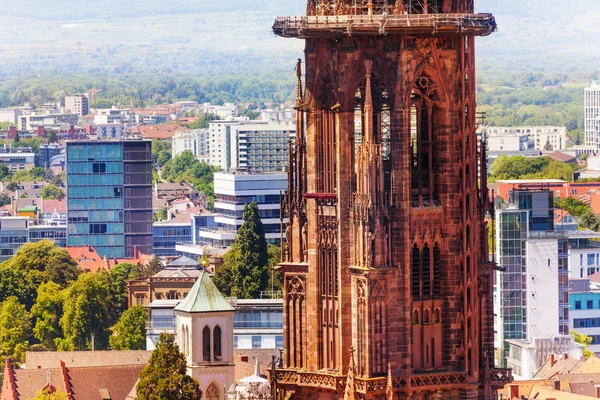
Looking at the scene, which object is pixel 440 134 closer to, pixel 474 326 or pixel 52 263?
pixel 474 326

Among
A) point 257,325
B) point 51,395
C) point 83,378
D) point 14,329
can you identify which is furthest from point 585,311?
point 51,395

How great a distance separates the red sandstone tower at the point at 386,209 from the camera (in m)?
69.8

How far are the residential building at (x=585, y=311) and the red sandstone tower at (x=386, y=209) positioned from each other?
106095 mm

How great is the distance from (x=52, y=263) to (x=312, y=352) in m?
122

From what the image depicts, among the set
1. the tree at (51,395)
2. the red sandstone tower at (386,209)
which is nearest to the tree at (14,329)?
the tree at (51,395)

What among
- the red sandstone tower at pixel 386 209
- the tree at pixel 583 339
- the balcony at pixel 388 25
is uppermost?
the balcony at pixel 388 25

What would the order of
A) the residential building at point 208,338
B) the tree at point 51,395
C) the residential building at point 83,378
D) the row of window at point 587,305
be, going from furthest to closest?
the row of window at point 587,305 < the residential building at point 83,378 < the tree at point 51,395 < the residential building at point 208,338

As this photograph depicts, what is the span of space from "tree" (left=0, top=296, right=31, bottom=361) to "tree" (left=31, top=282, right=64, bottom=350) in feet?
2.36

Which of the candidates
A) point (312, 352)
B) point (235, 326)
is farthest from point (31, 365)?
point (312, 352)

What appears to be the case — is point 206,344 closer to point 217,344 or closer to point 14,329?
point 217,344

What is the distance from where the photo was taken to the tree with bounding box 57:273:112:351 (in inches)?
6521

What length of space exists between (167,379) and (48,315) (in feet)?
269

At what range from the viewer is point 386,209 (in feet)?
229

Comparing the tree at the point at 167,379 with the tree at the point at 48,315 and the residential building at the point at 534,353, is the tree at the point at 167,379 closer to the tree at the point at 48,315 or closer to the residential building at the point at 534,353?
the residential building at the point at 534,353
